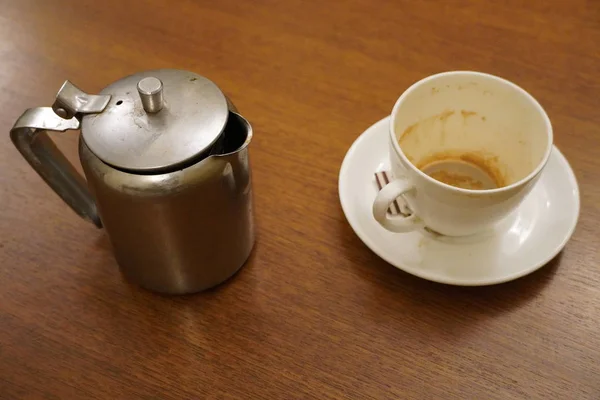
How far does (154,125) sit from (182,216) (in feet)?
0.25

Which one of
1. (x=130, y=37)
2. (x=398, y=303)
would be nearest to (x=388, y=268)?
(x=398, y=303)

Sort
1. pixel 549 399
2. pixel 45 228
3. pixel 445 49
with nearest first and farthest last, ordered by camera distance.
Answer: pixel 549 399 → pixel 45 228 → pixel 445 49

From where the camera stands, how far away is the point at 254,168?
676 millimetres

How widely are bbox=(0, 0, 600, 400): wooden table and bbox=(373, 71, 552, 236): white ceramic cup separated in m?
0.08

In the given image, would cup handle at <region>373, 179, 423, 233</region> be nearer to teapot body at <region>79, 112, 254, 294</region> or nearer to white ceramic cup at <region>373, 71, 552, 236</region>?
white ceramic cup at <region>373, 71, 552, 236</region>

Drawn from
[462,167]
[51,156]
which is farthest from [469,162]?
[51,156]

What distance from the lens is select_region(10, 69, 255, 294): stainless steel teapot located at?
0.47 metres

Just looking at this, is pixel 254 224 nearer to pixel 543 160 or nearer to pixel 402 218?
pixel 402 218

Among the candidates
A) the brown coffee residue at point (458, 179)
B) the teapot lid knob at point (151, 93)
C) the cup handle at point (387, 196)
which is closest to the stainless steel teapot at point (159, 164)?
the teapot lid knob at point (151, 93)

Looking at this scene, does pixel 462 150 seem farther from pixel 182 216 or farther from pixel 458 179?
pixel 182 216

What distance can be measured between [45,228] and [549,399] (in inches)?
20.2

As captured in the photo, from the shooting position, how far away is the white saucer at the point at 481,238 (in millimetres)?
572

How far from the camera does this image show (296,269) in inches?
23.7

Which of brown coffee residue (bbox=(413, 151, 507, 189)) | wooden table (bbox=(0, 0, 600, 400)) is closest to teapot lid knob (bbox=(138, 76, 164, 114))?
wooden table (bbox=(0, 0, 600, 400))
